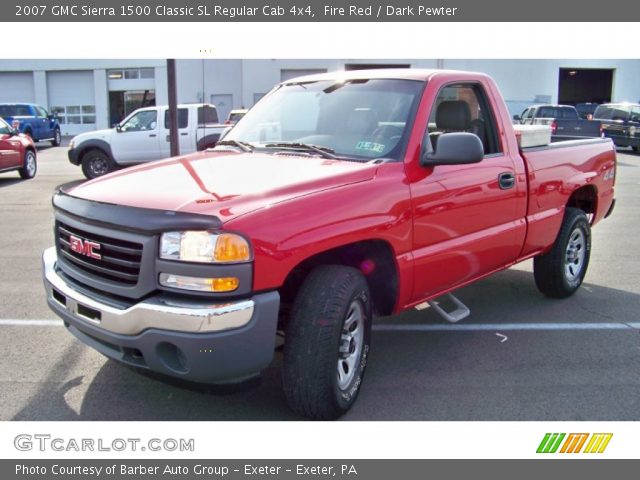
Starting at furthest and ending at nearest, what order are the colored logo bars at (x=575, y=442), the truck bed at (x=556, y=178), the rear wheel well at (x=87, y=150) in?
the rear wheel well at (x=87, y=150) → the truck bed at (x=556, y=178) → the colored logo bars at (x=575, y=442)

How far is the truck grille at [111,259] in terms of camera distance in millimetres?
2963

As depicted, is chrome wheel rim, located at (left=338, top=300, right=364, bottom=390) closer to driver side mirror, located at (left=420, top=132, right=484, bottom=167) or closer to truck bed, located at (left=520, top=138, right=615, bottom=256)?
driver side mirror, located at (left=420, top=132, right=484, bottom=167)

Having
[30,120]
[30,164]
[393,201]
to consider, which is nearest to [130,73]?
[30,120]

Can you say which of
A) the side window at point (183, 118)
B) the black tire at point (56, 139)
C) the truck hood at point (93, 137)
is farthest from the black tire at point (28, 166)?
the black tire at point (56, 139)

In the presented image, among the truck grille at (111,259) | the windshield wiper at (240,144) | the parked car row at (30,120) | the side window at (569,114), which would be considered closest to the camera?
the truck grille at (111,259)

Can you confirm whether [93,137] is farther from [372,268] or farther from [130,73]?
[130,73]

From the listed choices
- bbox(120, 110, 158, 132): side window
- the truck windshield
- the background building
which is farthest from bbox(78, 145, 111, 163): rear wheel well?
the background building

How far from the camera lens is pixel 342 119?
13.5ft

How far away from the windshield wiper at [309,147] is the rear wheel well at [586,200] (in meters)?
2.83

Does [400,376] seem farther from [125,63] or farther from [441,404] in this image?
[125,63]

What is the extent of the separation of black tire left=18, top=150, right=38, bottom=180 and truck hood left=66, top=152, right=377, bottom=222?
1289 centimetres

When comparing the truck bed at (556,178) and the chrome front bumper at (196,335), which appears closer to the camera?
the chrome front bumper at (196,335)

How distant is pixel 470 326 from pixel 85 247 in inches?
122

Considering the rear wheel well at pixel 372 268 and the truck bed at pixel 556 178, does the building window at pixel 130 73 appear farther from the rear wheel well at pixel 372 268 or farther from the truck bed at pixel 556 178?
the rear wheel well at pixel 372 268
